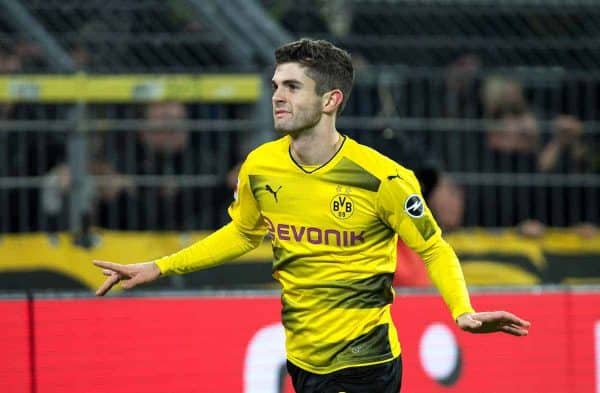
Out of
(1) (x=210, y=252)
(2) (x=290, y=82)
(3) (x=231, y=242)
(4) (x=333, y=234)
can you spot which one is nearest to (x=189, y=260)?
(1) (x=210, y=252)

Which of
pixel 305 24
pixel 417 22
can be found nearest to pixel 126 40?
pixel 305 24

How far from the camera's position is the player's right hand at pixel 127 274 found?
5477mm

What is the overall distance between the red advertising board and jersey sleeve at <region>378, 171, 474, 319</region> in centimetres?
174

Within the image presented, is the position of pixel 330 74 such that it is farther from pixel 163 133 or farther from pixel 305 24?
pixel 305 24

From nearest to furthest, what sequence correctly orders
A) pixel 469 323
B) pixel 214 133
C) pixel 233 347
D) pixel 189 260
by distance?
pixel 469 323, pixel 189 260, pixel 233 347, pixel 214 133

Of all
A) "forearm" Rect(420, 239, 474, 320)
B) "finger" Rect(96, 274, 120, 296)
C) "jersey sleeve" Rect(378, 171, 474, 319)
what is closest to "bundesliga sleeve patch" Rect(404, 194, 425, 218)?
"jersey sleeve" Rect(378, 171, 474, 319)

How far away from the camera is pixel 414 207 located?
5.34 meters

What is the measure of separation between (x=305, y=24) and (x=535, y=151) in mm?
2426

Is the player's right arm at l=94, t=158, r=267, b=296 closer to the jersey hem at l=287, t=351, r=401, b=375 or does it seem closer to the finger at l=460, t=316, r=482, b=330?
the jersey hem at l=287, t=351, r=401, b=375

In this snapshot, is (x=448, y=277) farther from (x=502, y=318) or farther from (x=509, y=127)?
(x=509, y=127)

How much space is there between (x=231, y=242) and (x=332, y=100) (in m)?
0.76

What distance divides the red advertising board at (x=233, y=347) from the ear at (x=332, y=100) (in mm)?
1784

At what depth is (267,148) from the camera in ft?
18.5

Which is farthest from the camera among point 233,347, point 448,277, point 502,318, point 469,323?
point 233,347
